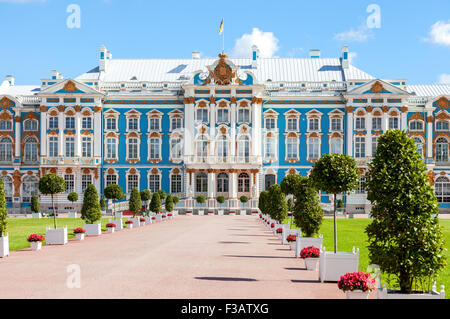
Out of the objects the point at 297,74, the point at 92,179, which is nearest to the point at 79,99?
the point at 92,179

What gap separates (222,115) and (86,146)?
46.7 feet

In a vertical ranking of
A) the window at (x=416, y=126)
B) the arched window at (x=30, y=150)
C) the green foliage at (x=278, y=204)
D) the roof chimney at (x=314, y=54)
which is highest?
the roof chimney at (x=314, y=54)

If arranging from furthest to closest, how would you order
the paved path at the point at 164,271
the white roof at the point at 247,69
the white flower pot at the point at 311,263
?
the white roof at the point at 247,69 < the white flower pot at the point at 311,263 < the paved path at the point at 164,271

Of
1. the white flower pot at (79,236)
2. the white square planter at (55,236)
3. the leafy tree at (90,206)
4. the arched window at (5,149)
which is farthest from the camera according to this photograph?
the arched window at (5,149)

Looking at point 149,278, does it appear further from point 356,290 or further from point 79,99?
point 79,99

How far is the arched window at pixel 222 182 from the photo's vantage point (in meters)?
55.4

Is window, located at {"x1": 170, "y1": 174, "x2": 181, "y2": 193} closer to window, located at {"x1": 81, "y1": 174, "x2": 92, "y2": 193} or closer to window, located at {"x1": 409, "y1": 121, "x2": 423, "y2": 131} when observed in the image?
window, located at {"x1": 81, "y1": 174, "x2": 92, "y2": 193}

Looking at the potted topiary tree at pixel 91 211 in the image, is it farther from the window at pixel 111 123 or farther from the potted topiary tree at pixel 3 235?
the window at pixel 111 123

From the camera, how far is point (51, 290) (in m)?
11.6

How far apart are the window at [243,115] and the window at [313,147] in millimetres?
7002

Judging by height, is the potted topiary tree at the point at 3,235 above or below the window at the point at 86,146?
below

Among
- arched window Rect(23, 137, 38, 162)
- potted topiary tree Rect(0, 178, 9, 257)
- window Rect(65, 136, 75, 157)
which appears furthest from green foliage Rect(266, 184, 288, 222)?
arched window Rect(23, 137, 38, 162)

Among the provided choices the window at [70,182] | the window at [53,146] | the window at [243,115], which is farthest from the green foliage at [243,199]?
the window at [53,146]

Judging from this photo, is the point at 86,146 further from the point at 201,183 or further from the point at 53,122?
the point at 201,183
